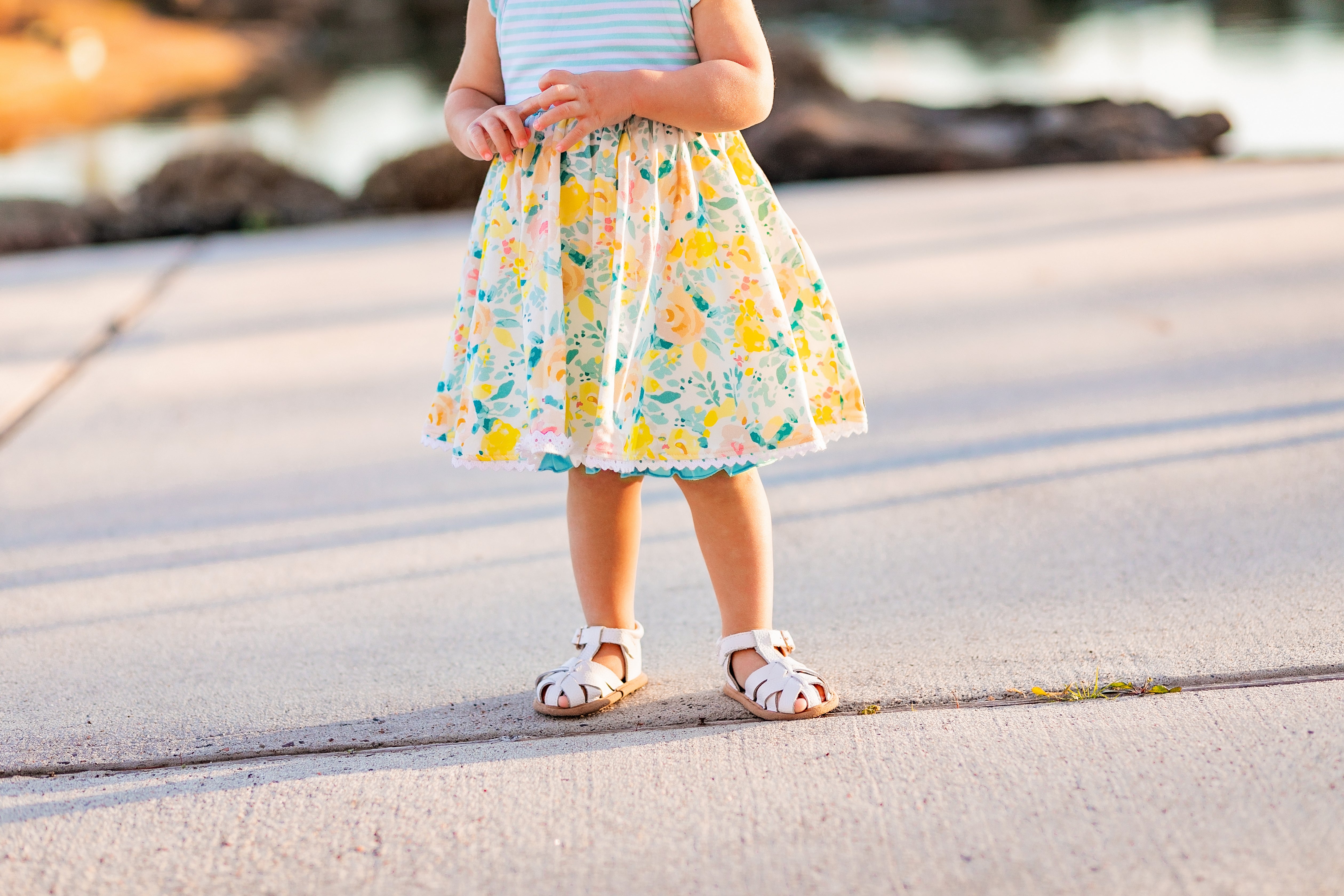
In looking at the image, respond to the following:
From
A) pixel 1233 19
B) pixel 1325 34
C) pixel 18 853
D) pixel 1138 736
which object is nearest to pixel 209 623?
pixel 18 853

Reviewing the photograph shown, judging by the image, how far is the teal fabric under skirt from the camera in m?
1.76

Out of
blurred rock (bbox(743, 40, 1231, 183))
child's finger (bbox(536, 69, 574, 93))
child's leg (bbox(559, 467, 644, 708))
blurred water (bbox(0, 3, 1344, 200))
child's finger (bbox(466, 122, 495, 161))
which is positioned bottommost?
blurred water (bbox(0, 3, 1344, 200))

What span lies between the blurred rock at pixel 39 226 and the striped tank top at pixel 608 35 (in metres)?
5.24

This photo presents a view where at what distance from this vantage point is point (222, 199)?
704 centimetres

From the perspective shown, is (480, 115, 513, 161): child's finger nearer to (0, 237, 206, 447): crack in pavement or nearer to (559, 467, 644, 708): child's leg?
(559, 467, 644, 708): child's leg

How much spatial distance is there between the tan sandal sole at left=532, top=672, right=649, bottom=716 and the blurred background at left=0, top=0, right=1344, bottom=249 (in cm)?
502

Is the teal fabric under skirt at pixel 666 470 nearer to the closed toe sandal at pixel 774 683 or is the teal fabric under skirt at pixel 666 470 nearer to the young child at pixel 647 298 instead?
the young child at pixel 647 298

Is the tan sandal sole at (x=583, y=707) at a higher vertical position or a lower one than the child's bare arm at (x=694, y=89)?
lower

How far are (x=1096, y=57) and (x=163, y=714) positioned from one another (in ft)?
46.9

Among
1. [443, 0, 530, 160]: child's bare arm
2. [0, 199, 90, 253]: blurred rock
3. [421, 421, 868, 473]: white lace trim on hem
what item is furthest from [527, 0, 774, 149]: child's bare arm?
[0, 199, 90, 253]: blurred rock

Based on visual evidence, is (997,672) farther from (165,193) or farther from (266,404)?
(165,193)

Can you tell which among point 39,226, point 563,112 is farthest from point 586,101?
point 39,226

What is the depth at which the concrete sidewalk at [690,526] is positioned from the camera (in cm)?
191

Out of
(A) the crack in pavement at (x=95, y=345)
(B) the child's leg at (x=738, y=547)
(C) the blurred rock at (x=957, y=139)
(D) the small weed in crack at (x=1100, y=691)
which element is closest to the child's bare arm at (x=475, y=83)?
(B) the child's leg at (x=738, y=547)
